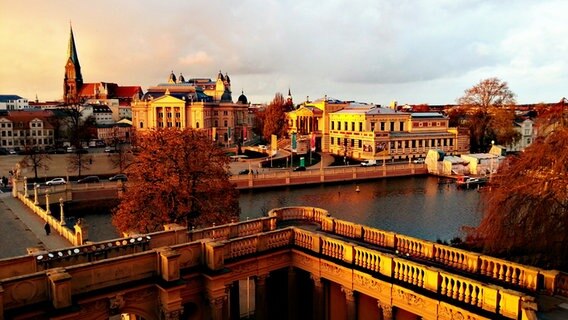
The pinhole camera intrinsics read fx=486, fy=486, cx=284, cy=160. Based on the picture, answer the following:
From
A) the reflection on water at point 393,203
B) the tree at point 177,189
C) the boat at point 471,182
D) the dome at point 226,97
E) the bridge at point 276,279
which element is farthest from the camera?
the dome at point 226,97

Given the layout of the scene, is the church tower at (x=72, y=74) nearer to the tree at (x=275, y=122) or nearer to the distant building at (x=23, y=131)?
the distant building at (x=23, y=131)

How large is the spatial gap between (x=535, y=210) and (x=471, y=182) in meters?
51.0

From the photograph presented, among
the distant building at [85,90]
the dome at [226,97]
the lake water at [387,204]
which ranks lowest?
the lake water at [387,204]

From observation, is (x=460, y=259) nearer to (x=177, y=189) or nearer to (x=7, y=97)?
(x=177, y=189)

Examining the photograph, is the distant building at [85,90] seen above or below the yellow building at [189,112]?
above

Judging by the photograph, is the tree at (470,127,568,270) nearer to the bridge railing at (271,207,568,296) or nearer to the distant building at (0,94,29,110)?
the bridge railing at (271,207,568,296)

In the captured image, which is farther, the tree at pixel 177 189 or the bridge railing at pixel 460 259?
the tree at pixel 177 189

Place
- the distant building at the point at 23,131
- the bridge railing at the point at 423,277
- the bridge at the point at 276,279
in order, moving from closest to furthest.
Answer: the bridge railing at the point at 423,277
the bridge at the point at 276,279
the distant building at the point at 23,131

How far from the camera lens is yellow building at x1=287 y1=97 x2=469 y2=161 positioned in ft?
300

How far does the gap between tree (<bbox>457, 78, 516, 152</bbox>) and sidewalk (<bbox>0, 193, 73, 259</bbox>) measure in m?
84.3

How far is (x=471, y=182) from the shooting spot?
66.5 m

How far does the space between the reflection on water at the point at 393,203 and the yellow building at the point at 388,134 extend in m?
17.3

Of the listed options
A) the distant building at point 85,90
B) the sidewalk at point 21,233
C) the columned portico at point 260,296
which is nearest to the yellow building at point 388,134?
the sidewalk at point 21,233

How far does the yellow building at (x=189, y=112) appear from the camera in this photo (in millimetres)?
121562
